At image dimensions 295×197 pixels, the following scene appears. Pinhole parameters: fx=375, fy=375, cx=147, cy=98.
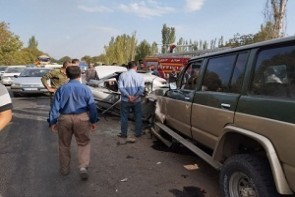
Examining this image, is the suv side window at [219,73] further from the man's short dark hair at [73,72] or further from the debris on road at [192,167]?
the man's short dark hair at [73,72]

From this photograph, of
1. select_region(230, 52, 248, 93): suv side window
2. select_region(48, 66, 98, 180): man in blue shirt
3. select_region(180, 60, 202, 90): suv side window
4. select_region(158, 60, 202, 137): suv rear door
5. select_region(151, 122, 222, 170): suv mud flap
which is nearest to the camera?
select_region(230, 52, 248, 93): suv side window

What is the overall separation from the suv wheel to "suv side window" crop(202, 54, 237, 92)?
1.03 meters

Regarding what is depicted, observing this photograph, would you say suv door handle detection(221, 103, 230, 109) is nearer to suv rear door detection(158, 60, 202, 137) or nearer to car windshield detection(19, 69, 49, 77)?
suv rear door detection(158, 60, 202, 137)

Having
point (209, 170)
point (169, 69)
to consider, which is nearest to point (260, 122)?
→ point (209, 170)

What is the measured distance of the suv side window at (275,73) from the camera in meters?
3.40

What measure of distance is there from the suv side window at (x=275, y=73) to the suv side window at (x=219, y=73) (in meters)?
0.66

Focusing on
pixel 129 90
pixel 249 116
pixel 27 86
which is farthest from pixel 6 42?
pixel 249 116

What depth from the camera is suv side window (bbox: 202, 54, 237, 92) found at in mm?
4602

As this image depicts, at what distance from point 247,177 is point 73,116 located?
2.59m

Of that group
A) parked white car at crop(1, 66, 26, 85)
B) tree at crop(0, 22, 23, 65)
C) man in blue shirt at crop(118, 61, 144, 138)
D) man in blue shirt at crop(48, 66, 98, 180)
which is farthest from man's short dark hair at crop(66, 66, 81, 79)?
tree at crop(0, 22, 23, 65)

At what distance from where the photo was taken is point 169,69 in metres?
20.5

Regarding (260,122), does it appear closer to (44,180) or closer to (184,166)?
(184,166)

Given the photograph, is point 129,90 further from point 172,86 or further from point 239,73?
point 239,73

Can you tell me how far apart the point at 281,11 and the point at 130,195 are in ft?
64.0
